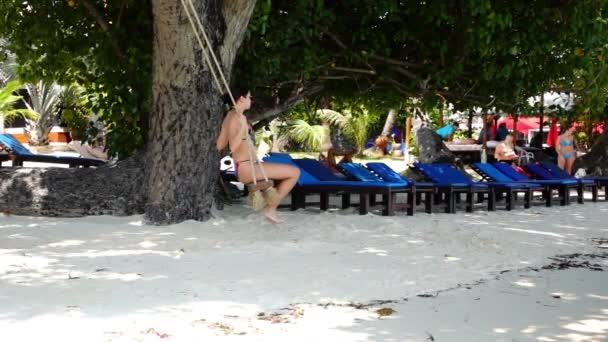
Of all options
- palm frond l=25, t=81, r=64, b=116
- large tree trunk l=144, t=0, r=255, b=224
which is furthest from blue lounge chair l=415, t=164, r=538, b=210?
palm frond l=25, t=81, r=64, b=116

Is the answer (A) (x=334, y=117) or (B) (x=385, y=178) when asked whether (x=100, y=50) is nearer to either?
(B) (x=385, y=178)

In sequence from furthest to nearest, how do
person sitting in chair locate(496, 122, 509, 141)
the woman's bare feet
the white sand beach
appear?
person sitting in chair locate(496, 122, 509, 141)
the woman's bare feet
the white sand beach

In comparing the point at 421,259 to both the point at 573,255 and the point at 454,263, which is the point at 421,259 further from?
the point at 573,255

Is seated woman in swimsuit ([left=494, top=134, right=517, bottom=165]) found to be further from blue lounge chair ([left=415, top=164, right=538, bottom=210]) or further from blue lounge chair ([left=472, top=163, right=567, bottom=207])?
blue lounge chair ([left=415, top=164, right=538, bottom=210])

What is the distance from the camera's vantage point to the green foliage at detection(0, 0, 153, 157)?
438 inches

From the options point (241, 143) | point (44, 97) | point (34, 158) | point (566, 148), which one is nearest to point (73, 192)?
point (241, 143)

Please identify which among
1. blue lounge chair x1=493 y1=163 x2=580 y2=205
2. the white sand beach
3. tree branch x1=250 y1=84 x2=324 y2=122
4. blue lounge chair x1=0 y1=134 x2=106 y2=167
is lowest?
the white sand beach

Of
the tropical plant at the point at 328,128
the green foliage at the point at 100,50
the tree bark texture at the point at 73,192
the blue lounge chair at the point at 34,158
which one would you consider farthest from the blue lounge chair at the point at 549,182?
the tropical plant at the point at 328,128

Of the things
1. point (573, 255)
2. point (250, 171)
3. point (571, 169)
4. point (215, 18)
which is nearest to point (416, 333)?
point (573, 255)

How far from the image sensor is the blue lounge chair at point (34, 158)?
15.2 meters

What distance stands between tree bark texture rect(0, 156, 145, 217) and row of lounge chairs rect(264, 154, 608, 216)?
2.18 m

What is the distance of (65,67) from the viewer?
12875 mm

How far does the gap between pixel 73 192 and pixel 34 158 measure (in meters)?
5.33

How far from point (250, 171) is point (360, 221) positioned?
1.54m
